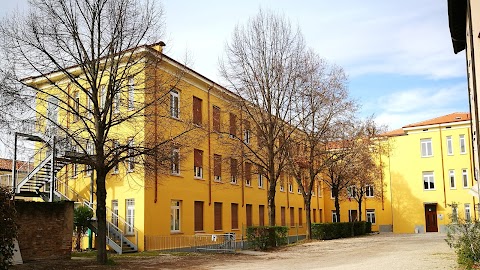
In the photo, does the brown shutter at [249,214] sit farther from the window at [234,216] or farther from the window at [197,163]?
the window at [197,163]

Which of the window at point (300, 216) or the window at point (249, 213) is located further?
the window at point (300, 216)

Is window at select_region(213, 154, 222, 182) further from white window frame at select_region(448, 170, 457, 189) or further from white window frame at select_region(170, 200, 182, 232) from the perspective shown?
white window frame at select_region(448, 170, 457, 189)

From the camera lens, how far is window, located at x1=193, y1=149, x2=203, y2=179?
2985cm

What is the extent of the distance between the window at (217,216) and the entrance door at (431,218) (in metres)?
25.1

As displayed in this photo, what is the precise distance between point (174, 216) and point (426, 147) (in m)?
29.9

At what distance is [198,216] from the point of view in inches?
1163

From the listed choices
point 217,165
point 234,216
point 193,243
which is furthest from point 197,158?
point 234,216

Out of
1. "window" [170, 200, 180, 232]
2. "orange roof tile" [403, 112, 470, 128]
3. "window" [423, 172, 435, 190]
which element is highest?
"orange roof tile" [403, 112, 470, 128]

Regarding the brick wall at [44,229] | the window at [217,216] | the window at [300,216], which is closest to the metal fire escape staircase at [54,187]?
the brick wall at [44,229]

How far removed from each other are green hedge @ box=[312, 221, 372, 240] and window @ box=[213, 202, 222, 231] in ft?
25.0

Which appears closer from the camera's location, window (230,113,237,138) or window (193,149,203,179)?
window (230,113,237,138)

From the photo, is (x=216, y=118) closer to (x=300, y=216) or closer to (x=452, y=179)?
(x=300, y=216)

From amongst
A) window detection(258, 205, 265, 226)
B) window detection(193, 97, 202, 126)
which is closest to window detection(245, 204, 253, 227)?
window detection(258, 205, 265, 226)

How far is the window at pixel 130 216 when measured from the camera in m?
25.1
